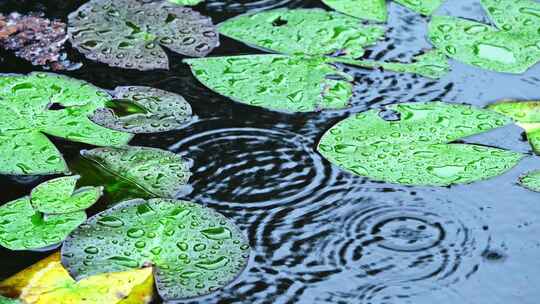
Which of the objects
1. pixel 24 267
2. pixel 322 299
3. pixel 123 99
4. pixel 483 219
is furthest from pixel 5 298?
pixel 483 219

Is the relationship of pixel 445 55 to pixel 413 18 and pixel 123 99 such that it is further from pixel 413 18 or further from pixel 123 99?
pixel 123 99

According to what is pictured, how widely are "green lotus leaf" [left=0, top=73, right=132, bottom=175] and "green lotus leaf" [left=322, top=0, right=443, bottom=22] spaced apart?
897 mm

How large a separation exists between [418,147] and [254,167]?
422 millimetres

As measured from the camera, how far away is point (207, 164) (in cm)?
224

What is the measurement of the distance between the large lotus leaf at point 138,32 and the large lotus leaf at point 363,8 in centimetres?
43

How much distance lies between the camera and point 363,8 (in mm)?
2947

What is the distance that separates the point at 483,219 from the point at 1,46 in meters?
1.53

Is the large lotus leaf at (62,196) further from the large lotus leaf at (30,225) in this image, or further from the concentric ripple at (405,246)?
the concentric ripple at (405,246)

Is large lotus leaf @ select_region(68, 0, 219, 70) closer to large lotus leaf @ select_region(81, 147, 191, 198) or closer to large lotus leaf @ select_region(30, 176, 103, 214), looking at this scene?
large lotus leaf @ select_region(81, 147, 191, 198)

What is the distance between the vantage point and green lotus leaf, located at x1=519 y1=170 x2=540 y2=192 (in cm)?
217

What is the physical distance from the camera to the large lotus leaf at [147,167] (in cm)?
214

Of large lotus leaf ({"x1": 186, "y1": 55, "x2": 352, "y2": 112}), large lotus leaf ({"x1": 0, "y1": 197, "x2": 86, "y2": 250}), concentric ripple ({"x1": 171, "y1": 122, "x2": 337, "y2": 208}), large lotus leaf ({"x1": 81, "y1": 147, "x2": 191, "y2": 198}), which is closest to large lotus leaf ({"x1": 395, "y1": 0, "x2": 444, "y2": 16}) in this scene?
large lotus leaf ({"x1": 186, "y1": 55, "x2": 352, "y2": 112})

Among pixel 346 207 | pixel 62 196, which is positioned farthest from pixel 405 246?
pixel 62 196

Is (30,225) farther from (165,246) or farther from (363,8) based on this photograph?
(363,8)
